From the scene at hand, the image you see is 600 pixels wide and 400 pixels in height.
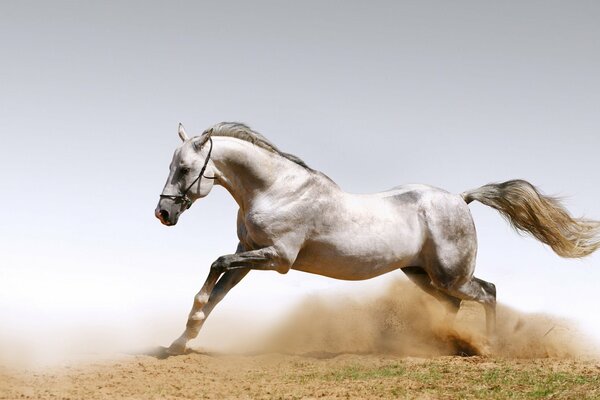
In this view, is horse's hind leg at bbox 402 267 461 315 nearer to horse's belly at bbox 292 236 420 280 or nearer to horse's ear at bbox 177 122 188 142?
horse's belly at bbox 292 236 420 280

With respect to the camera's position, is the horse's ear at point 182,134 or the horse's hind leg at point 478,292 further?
the horse's hind leg at point 478,292

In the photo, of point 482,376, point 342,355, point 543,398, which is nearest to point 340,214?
point 342,355

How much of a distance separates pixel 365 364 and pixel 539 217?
12.1 ft

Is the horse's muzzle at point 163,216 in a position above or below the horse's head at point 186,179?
below

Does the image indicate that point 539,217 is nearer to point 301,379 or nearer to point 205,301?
point 301,379

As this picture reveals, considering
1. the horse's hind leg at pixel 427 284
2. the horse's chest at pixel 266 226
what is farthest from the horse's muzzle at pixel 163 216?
the horse's hind leg at pixel 427 284

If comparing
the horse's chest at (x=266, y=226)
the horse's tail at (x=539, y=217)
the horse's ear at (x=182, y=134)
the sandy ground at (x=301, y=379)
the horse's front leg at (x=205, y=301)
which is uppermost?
the horse's ear at (x=182, y=134)

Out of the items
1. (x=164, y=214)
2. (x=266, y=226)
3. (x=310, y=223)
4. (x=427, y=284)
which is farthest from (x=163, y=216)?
(x=427, y=284)

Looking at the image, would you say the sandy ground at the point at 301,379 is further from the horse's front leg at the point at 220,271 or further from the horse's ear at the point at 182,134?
the horse's ear at the point at 182,134

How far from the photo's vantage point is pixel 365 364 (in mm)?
8438

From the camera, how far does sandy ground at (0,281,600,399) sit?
661 cm

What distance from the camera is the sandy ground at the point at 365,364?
21.7 feet

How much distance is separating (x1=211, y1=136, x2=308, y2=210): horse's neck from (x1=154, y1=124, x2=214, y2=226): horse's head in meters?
0.16

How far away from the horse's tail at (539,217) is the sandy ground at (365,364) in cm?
132
